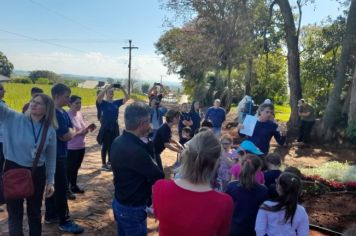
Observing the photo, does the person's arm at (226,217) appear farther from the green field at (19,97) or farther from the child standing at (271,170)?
the green field at (19,97)

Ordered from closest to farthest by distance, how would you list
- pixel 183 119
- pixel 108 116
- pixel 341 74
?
pixel 108 116 → pixel 183 119 → pixel 341 74

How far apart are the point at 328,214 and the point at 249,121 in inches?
75.4

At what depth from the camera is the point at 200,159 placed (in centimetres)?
213

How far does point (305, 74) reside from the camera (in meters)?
23.1

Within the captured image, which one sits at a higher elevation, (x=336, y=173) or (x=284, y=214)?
(x=284, y=214)

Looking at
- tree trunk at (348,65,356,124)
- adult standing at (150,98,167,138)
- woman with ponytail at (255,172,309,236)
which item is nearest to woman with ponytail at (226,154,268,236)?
woman with ponytail at (255,172,309,236)

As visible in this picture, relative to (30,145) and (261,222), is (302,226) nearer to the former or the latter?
(261,222)

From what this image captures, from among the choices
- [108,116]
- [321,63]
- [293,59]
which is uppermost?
[321,63]

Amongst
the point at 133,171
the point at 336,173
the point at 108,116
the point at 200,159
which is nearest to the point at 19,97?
the point at 108,116

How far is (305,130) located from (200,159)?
40.2 feet

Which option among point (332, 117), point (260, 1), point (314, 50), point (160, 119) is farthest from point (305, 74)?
point (160, 119)

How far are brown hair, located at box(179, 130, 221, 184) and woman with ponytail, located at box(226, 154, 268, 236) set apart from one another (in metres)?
1.24

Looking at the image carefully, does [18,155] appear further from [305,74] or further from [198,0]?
[305,74]

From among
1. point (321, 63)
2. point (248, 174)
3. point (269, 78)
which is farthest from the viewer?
point (269, 78)
